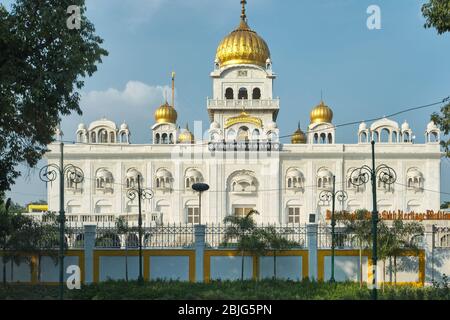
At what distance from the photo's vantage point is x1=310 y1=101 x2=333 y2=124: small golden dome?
45375mm

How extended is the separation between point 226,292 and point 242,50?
104ft

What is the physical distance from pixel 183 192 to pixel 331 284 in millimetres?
24452

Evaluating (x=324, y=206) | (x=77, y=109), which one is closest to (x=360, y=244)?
(x=77, y=109)

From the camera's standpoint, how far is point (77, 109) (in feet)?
51.5

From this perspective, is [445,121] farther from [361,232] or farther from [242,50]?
[242,50]

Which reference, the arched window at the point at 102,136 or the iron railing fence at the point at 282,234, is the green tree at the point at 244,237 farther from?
the arched window at the point at 102,136

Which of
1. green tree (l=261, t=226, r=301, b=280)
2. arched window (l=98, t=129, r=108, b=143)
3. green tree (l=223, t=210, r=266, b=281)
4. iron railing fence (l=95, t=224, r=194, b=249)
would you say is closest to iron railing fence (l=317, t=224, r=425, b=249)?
green tree (l=261, t=226, r=301, b=280)

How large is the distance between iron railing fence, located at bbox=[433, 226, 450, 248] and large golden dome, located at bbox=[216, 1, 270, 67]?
2731 centimetres

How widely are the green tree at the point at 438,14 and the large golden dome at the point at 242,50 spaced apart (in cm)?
3194

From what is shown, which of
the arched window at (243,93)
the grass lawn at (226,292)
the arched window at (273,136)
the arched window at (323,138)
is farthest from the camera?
the arched window at (243,93)

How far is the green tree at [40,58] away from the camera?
14.2m

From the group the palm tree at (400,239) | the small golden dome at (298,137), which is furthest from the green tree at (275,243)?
the small golden dome at (298,137)
